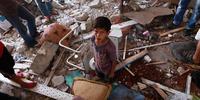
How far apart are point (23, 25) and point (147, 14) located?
2.34 m

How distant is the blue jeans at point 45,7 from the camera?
4.84m

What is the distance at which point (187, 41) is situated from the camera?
439 cm

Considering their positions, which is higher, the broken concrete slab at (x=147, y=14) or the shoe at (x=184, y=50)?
the broken concrete slab at (x=147, y=14)

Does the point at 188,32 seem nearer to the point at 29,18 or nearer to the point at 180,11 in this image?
the point at 180,11

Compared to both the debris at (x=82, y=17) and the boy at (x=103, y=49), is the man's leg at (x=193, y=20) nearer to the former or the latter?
the boy at (x=103, y=49)

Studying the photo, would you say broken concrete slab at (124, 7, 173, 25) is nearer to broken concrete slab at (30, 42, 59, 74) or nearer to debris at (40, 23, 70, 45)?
debris at (40, 23, 70, 45)

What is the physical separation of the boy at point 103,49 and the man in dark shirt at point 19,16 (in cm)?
158

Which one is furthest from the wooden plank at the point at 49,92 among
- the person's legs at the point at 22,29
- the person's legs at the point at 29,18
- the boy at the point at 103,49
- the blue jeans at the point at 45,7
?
the blue jeans at the point at 45,7

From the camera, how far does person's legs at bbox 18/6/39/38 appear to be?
4.35 meters

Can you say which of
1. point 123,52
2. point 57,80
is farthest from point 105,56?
point 57,80

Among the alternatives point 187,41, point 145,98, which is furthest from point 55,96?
point 187,41

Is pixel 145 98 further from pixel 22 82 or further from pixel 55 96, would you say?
pixel 22 82

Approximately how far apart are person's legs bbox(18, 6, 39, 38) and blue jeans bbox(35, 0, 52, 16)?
43cm

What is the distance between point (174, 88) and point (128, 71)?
758mm
